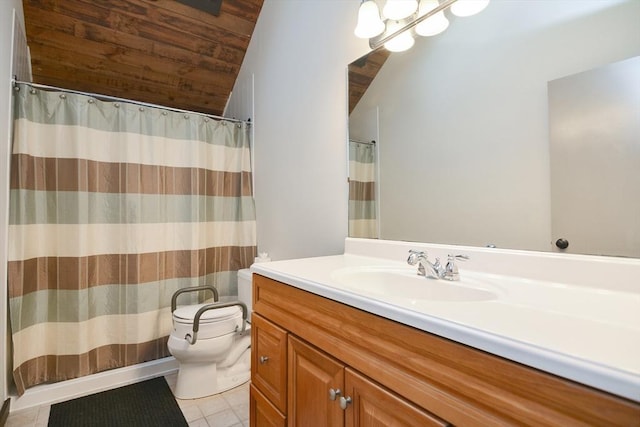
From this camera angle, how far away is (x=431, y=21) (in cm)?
124

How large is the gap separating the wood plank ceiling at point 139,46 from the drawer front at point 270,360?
2.12 m

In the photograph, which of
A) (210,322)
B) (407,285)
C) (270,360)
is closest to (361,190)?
(407,285)

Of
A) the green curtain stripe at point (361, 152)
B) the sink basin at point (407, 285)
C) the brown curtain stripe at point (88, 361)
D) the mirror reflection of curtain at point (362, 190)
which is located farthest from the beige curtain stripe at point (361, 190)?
the brown curtain stripe at point (88, 361)

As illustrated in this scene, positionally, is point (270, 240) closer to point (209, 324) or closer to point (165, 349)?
point (209, 324)

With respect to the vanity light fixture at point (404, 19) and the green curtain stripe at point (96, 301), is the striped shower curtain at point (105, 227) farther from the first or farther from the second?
the vanity light fixture at point (404, 19)

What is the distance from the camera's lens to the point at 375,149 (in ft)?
4.88

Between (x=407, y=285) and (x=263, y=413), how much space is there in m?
0.71

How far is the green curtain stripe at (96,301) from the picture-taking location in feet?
5.63

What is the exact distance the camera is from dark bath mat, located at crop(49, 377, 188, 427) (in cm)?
158

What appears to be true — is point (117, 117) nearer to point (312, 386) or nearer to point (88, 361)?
point (88, 361)

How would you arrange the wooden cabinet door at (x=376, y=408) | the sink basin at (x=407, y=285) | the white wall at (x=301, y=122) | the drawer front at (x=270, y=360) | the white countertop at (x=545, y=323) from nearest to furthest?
the white countertop at (x=545, y=323)
the wooden cabinet door at (x=376, y=408)
the sink basin at (x=407, y=285)
the drawer front at (x=270, y=360)
the white wall at (x=301, y=122)

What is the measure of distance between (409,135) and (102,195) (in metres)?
1.85

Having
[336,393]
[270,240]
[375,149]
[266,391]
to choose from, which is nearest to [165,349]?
[270,240]

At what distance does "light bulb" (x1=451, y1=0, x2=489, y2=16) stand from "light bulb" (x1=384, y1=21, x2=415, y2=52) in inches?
7.8
